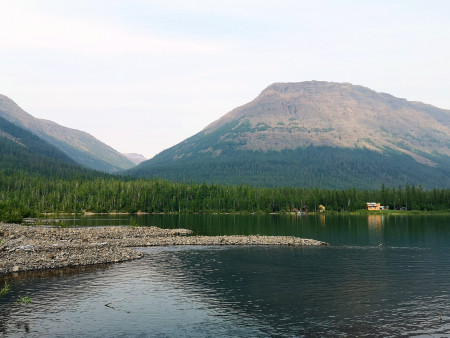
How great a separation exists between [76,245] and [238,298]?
41.4 m

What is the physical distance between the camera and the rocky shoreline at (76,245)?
199 ft

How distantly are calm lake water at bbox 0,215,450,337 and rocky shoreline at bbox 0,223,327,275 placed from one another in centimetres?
384

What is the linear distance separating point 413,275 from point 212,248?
138ft

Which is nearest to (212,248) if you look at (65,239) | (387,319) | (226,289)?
(65,239)

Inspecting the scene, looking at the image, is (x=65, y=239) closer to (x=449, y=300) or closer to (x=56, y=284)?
(x=56, y=284)

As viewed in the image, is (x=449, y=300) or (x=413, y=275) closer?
(x=449, y=300)

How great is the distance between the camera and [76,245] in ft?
244

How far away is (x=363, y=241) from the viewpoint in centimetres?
10038

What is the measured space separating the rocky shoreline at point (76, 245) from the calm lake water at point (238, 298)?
3839 mm

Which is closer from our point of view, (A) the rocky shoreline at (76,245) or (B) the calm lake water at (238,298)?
(B) the calm lake water at (238,298)

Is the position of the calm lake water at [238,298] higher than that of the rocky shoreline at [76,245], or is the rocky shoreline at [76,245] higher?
the rocky shoreline at [76,245]

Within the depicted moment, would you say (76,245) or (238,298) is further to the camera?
(76,245)

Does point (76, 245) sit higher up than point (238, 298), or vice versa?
point (76, 245)

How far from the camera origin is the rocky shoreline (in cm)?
6062
